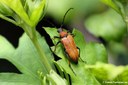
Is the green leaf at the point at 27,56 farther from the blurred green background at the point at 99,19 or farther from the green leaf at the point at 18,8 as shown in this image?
the blurred green background at the point at 99,19

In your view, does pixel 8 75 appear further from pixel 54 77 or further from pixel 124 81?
pixel 124 81

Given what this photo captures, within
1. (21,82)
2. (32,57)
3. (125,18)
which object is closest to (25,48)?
(32,57)

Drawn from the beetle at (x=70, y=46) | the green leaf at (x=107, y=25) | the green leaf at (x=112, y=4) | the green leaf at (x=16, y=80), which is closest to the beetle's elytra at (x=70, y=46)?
the beetle at (x=70, y=46)

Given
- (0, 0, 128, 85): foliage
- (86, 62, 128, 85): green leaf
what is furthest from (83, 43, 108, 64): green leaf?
(86, 62, 128, 85): green leaf

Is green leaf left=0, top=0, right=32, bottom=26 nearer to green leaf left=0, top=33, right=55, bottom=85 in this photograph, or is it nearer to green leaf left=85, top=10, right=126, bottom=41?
green leaf left=0, top=33, right=55, bottom=85

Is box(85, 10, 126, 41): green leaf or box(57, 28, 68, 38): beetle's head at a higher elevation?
box(57, 28, 68, 38): beetle's head

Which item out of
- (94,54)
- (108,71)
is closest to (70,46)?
(94,54)

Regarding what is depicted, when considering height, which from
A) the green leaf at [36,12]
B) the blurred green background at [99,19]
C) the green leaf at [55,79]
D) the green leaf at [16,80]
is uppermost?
the green leaf at [36,12]

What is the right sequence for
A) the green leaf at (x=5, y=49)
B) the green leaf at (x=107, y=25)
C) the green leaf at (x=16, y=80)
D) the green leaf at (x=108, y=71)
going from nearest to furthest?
1. the green leaf at (x=108, y=71)
2. the green leaf at (x=16, y=80)
3. the green leaf at (x=5, y=49)
4. the green leaf at (x=107, y=25)
